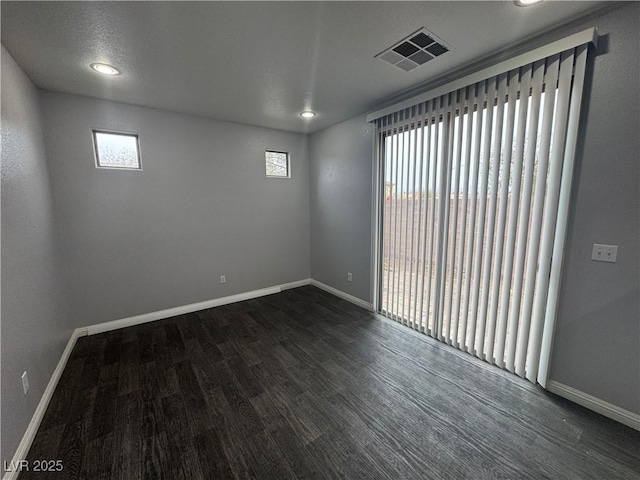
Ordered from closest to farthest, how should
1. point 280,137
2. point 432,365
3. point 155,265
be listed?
point 432,365, point 155,265, point 280,137

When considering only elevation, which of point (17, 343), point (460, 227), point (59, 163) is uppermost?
point (59, 163)

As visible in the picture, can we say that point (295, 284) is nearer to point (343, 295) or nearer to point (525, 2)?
point (343, 295)

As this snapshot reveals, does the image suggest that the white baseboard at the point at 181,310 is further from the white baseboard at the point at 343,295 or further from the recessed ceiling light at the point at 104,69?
the recessed ceiling light at the point at 104,69

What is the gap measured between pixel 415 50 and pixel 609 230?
71.8 inches

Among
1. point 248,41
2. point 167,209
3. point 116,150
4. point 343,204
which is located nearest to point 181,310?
point 167,209

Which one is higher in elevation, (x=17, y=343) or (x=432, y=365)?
(x=17, y=343)

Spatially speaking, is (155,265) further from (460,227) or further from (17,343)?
(460,227)

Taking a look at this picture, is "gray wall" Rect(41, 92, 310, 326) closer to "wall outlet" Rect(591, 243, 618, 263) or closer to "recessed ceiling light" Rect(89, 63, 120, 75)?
"recessed ceiling light" Rect(89, 63, 120, 75)

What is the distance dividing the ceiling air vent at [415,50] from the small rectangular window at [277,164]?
244 centimetres

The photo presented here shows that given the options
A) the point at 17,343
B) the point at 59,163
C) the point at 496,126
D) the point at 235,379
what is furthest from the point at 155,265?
the point at 496,126

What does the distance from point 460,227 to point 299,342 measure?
2003mm

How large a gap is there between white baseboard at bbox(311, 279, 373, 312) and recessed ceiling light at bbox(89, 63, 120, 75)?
3.59 m

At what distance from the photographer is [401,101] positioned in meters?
2.75

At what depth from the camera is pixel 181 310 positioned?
3479 mm
